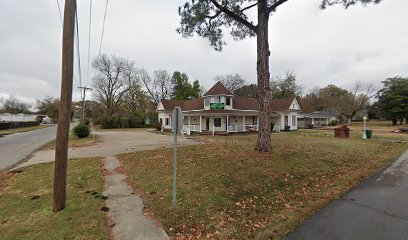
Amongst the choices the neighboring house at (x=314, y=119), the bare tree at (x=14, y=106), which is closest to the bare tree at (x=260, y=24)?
the neighboring house at (x=314, y=119)

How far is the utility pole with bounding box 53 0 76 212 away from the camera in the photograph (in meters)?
4.21

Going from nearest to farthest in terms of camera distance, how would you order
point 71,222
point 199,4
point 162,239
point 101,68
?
point 162,239 < point 71,222 < point 199,4 < point 101,68

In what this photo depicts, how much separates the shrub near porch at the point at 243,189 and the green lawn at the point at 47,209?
115 centimetres

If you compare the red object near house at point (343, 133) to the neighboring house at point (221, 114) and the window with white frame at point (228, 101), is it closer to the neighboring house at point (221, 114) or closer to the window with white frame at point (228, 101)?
the neighboring house at point (221, 114)

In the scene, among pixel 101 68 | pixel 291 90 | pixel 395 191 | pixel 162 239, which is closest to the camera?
pixel 162 239

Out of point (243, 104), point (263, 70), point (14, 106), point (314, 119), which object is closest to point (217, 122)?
point (243, 104)

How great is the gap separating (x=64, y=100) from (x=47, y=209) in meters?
2.47

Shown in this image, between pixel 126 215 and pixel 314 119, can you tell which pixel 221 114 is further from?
pixel 314 119

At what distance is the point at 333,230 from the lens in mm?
3723

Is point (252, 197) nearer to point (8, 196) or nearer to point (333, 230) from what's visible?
point (333, 230)

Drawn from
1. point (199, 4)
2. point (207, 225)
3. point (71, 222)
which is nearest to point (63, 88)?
point (71, 222)

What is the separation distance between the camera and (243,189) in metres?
5.62

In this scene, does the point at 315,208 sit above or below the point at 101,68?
below

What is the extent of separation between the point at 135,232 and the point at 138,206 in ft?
3.62
